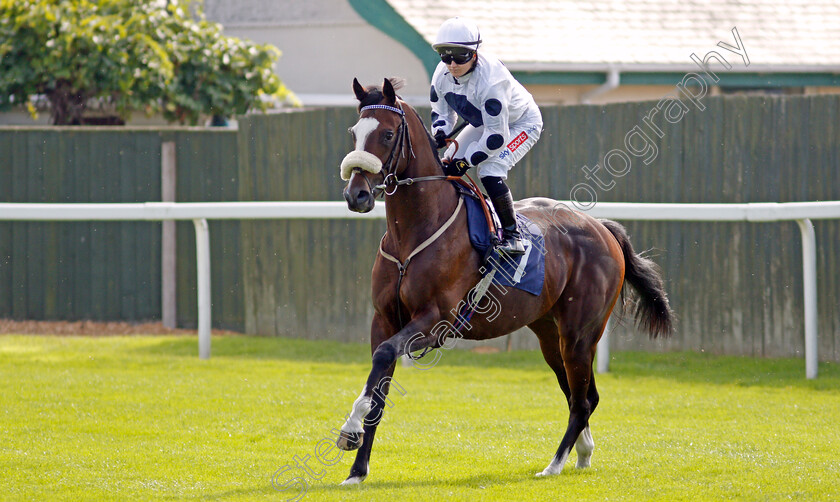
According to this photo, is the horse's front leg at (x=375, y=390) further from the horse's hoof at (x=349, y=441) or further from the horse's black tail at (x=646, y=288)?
the horse's black tail at (x=646, y=288)

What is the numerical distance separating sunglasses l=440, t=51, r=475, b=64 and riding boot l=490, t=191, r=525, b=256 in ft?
2.48

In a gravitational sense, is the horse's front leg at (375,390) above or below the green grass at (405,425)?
above

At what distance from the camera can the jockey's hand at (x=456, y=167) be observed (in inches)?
225

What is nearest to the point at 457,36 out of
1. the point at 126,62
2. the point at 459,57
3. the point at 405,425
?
the point at 459,57

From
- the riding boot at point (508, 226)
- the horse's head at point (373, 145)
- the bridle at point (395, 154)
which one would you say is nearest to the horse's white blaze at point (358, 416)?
the horse's head at point (373, 145)

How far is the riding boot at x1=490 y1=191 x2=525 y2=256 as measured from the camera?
566 centimetres

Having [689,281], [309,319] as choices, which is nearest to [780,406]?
[689,281]

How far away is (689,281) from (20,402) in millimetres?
5501

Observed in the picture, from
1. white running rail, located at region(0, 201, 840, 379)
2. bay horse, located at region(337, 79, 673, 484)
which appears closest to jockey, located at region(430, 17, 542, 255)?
bay horse, located at region(337, 79, 673, 484)

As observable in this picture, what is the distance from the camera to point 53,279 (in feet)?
36.1

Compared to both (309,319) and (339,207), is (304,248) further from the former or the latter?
(339,207)

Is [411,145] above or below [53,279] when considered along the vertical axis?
above

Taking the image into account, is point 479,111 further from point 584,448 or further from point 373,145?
point 584,448

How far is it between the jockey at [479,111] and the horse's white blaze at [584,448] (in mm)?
1134
